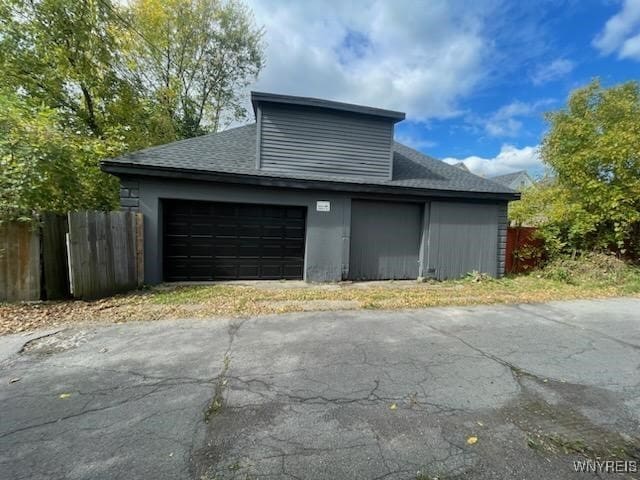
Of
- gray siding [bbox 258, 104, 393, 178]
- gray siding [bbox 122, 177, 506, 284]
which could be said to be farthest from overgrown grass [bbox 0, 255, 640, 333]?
gray siding [bbox 258, 104, 393, 178]

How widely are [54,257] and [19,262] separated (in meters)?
0.47

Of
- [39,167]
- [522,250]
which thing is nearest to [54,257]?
[39,167]

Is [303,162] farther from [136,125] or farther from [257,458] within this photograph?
[136,125]

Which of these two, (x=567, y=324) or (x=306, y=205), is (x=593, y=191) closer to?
(x=567, y=324)

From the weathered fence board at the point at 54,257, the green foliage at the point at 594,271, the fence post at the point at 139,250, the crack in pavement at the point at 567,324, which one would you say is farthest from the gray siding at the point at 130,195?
the green foliage at the point at 594,271

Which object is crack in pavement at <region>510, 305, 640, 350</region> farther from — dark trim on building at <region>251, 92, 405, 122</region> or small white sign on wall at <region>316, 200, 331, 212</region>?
dark trim on building at <region>251, 92, 405, 122</region>

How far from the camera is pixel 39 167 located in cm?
561

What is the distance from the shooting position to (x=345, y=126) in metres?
8.36

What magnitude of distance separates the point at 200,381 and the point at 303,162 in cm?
627

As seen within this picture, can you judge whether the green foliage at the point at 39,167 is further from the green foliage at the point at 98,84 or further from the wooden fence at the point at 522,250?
the wooden fence at the point at 522,250

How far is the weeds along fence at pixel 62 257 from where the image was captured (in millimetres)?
5250

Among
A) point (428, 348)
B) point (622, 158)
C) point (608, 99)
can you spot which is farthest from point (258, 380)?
point (608, 99)

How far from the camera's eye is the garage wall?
6.88 m

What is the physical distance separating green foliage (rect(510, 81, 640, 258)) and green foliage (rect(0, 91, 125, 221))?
13120 millimetres
